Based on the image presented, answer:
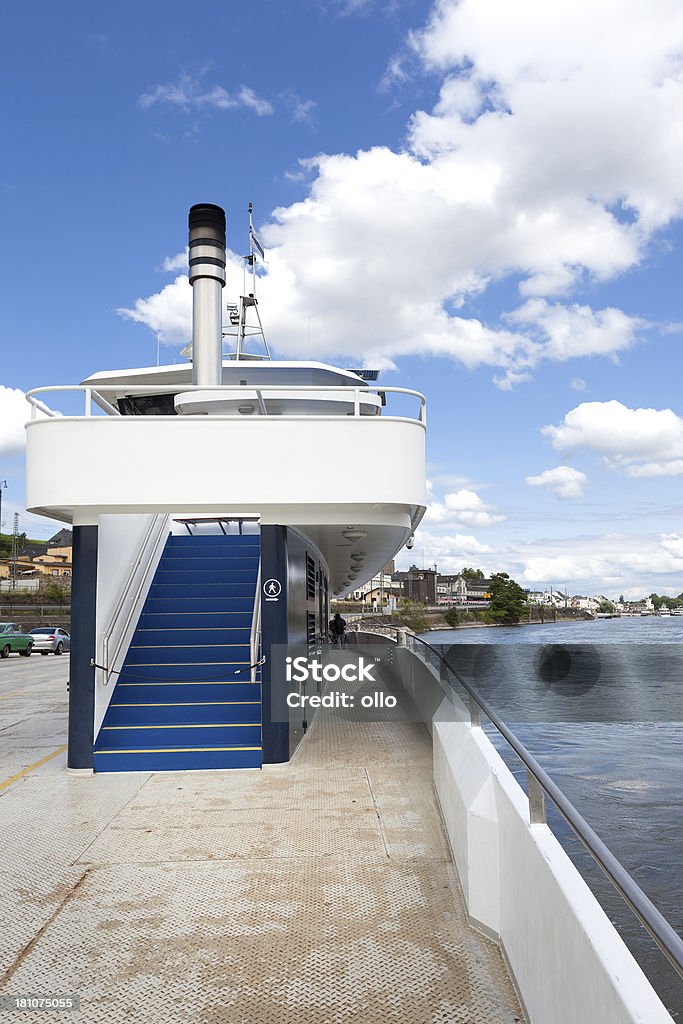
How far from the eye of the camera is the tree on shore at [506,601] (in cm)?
12712

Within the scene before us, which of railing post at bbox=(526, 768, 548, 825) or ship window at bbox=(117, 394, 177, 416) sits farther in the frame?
ship window at bbox=(117, 394, 177, 416)

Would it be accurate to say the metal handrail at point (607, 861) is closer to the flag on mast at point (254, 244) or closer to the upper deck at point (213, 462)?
the upper deck at point (213, 462)

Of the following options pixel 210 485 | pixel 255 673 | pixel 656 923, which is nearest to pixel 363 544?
pixel 255 673

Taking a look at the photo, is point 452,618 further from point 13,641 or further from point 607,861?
point 607,861

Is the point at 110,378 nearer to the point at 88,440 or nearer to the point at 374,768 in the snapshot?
the point at 88,440

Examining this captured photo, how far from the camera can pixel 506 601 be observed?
425 ft

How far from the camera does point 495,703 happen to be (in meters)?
32.2

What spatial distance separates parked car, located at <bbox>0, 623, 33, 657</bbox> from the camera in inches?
1171

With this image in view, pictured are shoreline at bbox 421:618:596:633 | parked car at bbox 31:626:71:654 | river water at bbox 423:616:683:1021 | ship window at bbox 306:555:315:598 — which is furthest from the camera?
shoreline at bbox 421:618:596:633

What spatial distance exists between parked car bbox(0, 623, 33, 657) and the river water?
16650 mm

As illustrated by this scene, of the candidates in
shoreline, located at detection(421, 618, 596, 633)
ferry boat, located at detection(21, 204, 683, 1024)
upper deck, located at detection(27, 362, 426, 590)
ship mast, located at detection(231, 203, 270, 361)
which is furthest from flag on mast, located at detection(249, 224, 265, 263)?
shoreline, located at detection(421, 618, 596, 633)

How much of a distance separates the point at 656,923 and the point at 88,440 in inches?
283

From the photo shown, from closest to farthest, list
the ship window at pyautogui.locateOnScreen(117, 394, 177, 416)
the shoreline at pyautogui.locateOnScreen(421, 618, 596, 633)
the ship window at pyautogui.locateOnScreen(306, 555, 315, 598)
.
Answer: the ship window at pyautogui.locateOnScreen(306, 555, 315, 598)
the ship window at pyautogui.locateOnScreen(117, 394, 177, 416)
the shoreline at pyautogui.locateOnScreen(421, 618, 596, 633)

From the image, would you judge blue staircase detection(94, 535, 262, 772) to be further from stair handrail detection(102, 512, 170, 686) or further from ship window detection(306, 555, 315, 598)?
ship window detection(306, 555, 315, 598)
